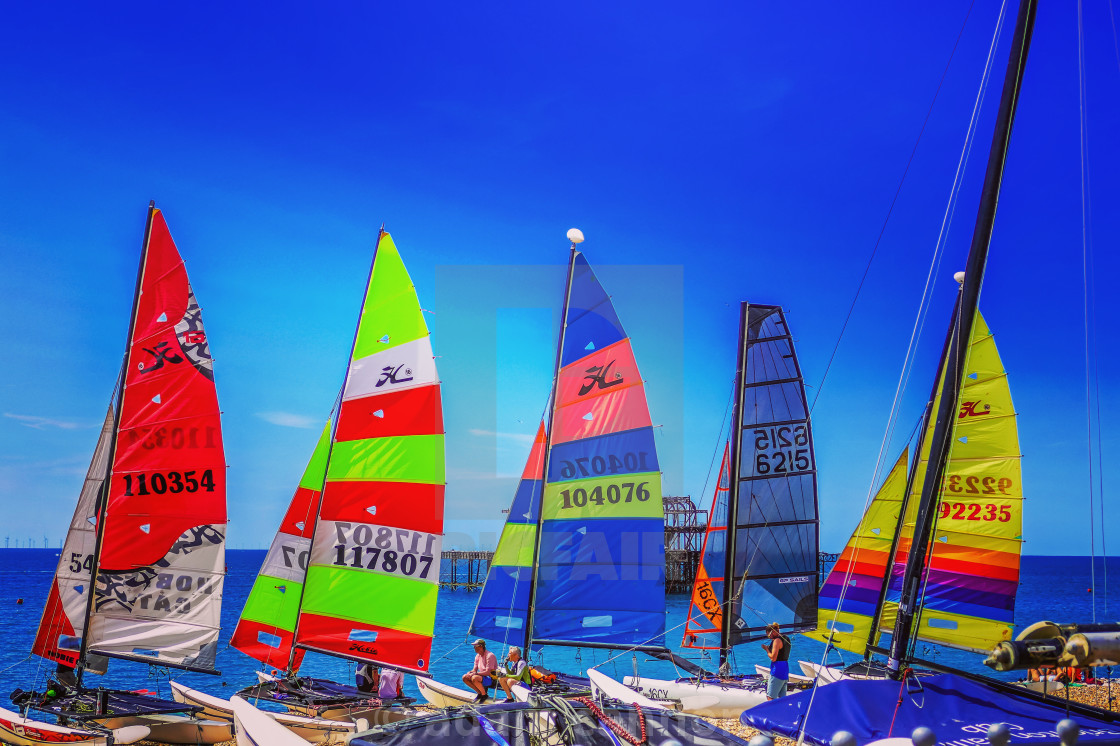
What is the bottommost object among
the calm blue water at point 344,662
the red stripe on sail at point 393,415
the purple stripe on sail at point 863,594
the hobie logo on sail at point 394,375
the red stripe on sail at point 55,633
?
the calm blue water at point 344,662

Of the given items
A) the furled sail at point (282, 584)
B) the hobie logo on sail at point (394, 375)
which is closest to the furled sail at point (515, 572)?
the hobie logo on sail at point (394, 375)

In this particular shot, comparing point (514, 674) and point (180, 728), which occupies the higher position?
point (514, 674)

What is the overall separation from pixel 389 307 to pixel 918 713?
10.7 meters

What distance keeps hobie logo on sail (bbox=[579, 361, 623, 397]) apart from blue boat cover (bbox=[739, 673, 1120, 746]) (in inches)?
339

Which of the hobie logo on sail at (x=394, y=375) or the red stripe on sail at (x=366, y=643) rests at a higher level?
the hobie logo on sail at (x=394, y=375)

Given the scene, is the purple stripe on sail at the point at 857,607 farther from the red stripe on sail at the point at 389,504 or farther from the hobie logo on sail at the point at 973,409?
the red stripe on sail at the point at 389,504

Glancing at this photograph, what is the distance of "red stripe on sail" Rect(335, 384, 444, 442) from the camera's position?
1396 centimetres

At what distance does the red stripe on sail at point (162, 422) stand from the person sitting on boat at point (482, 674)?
15.6 ft

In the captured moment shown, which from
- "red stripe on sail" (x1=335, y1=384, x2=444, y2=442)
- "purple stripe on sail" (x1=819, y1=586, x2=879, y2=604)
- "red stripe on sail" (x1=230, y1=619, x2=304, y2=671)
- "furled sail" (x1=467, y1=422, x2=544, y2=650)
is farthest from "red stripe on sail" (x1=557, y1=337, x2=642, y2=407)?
"purple stripe on sail" (x1=819, y1=586, x2=879, y2=604)

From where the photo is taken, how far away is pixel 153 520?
1260cm

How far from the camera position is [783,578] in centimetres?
1783

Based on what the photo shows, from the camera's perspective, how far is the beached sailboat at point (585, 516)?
48.5 ft

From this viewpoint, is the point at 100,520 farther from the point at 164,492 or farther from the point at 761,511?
the point at 761,511

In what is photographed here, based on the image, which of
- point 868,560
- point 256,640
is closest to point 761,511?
point 868,560
